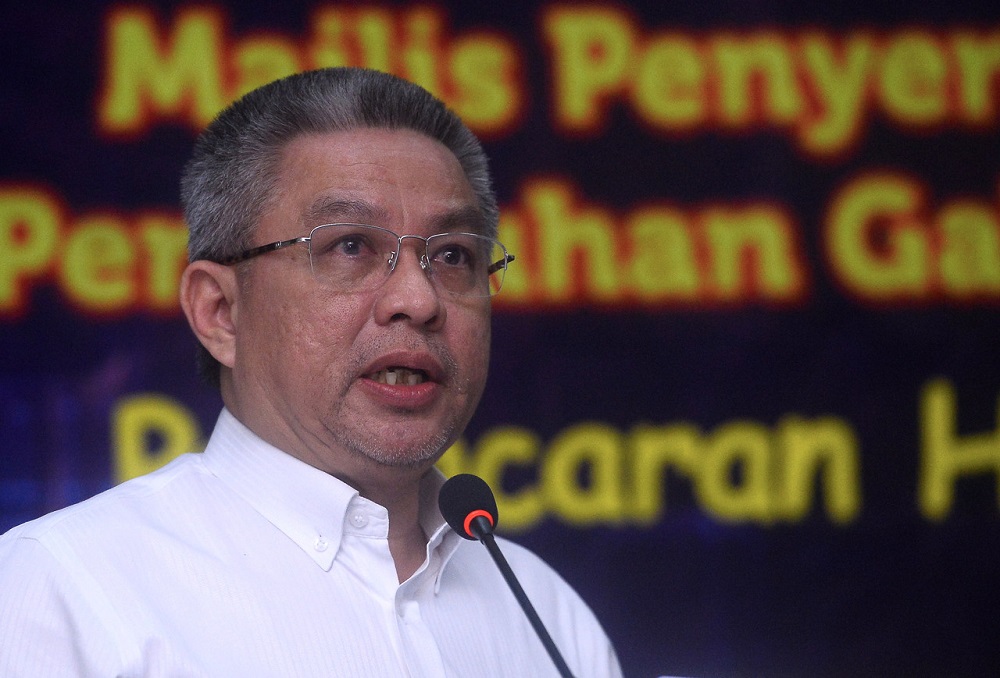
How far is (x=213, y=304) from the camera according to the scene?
1541 mm

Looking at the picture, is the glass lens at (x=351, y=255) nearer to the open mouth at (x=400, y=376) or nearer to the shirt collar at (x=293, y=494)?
the open mouth at (x=400, y=376)

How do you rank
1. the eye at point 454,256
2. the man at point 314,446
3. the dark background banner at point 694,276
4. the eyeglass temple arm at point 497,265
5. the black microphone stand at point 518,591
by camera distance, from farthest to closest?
1. the dark background banner at point 694,276
2. the eyeglass temple arm at point 497,265
3. the eye at point 454,256
4. the man at point 314,446
5. the black microphone stand at point 518,591

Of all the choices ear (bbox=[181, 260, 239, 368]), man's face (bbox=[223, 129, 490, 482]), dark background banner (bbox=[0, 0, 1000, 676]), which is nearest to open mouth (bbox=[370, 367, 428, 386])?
man's face (bbox=[223, 129, 490, 482])

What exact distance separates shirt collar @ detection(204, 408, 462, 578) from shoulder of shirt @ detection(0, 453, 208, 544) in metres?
0.04

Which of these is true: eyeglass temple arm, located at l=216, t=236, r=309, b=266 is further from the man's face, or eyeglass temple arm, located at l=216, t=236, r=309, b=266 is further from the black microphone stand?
the black microphone stand

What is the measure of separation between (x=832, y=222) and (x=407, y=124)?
1503 millimetres

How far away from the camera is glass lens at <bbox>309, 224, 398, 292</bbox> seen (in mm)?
1427

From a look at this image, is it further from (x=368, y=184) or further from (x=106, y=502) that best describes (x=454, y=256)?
(x=106, y=502)

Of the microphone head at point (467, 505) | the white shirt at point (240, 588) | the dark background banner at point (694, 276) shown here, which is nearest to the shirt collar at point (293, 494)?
the white shirt at point (240, 588)

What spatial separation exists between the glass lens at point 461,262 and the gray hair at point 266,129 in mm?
173

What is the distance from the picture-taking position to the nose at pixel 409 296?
1402 mm

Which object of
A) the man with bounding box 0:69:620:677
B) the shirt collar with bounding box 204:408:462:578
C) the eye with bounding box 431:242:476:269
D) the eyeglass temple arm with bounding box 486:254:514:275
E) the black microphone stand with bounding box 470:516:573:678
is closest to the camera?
the black microphone stand with bounding box 470:516:573:678

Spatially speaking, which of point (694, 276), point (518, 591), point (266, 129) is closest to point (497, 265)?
point (266, 129)

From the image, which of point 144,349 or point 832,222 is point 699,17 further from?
point 144,349
